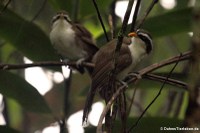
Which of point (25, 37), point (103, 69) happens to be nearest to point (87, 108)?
point (103, 69)

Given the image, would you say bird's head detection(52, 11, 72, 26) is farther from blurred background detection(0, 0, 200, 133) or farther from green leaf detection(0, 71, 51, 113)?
green leaf detection(0, 71, 51, 113)

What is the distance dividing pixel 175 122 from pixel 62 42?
5.52ft

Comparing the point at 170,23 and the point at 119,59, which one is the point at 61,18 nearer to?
the point at 119,59

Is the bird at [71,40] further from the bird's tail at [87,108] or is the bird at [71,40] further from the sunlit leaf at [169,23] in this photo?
the bird's tail at [87,108]

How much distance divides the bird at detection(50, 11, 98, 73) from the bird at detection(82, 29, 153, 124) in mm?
530

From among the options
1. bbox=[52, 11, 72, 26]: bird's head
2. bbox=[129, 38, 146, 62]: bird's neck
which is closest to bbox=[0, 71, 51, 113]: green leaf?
bbox=[129, 38, 146, 62]: bird's neck

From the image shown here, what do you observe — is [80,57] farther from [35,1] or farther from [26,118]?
[35,1]

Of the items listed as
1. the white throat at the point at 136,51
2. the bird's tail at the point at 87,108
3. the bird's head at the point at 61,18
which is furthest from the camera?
the bird's head at the point at 61,18

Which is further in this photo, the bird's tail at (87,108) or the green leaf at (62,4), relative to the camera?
the green leaf at (62,4)

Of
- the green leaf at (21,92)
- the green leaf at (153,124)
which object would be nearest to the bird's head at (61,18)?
the green leaf at (21,92)

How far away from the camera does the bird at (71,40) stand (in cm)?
358

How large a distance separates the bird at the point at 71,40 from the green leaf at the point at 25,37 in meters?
0.71

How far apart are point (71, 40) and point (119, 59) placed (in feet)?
3.67

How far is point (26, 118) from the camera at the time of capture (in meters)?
3.68
